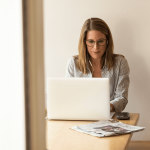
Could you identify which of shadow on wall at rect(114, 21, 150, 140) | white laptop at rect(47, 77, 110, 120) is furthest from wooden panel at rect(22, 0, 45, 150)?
shadow on wall at rect(114, 21, 150, 140)

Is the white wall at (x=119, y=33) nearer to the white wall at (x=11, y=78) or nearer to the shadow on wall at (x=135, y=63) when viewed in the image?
the shadow on wall at (x=135, y=63)

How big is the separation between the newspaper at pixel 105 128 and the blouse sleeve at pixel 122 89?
1.25 ft

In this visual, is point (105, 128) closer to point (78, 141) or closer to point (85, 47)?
point (78, 141)

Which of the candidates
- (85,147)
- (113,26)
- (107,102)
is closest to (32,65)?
(85,147)

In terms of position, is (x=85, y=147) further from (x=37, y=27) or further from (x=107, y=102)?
(x=37, y=27)

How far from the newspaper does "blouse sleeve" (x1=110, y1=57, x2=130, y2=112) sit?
0.38 metres

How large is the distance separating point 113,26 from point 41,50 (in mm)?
2082

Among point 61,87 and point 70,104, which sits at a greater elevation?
point 61,87

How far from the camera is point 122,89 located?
70.1 inches

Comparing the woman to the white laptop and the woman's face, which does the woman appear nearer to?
the woman's face

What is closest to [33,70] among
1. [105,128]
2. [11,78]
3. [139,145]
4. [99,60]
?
[11,78]

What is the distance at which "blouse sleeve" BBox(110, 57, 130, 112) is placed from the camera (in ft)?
5.15

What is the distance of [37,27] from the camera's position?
211mm

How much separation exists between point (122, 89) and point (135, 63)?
0.54 m
